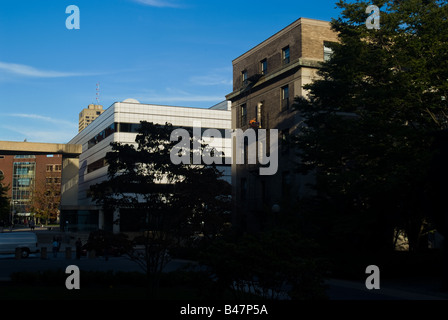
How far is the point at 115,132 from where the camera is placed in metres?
71.7

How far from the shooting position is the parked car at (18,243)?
41.3m

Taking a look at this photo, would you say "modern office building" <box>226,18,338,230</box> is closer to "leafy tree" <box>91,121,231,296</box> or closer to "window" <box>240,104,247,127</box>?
"window" <box>240,104,247,127</box>

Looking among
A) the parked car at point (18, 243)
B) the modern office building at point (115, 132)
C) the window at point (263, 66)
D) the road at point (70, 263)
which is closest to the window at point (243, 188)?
the window at point (263, 66)

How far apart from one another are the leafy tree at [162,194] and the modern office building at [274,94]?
1692 centimetres

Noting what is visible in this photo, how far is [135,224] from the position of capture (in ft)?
65.2

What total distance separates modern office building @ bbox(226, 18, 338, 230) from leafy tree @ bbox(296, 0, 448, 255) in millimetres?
6846

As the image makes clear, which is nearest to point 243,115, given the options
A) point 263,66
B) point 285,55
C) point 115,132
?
point 263,66

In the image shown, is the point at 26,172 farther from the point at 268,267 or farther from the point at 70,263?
the point at 268,267

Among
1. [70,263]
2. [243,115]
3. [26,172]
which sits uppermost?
[26,172]

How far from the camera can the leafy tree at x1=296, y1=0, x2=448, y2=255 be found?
24.0 metres

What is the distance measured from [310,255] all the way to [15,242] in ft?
120

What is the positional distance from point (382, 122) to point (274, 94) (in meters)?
18.0

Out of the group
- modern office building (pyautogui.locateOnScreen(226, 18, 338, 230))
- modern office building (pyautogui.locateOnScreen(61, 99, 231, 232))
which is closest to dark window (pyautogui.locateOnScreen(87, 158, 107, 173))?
modern office building (pyautogui.locateOnScreen(61, 99, 231, 232))
